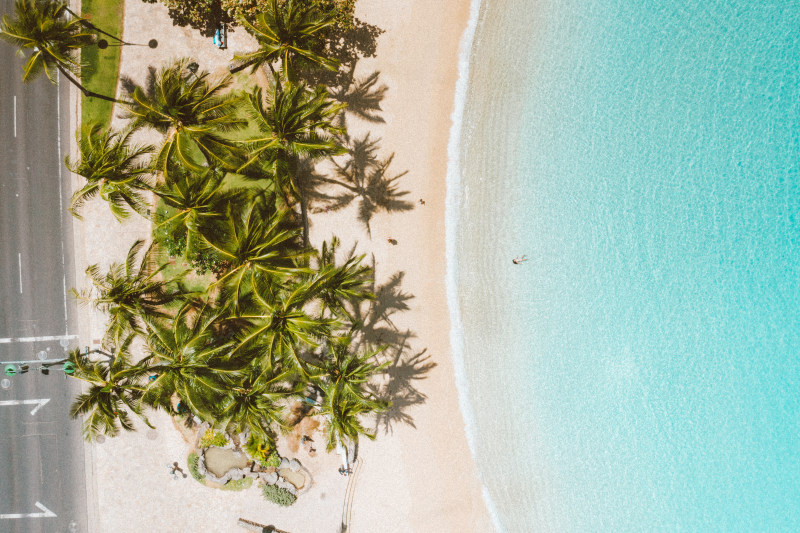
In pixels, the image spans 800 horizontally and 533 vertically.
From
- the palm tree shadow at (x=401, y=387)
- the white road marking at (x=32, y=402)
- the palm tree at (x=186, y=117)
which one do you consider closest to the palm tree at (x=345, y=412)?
the palm tree shadow at (x=401, y=387)

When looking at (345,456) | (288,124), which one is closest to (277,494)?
(345,456)

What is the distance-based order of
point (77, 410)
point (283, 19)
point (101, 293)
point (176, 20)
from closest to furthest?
point (283, 19) < point (77, 410) < point (101, 293) < point (176, 20)

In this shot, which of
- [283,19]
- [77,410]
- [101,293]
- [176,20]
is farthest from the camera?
[176,20]

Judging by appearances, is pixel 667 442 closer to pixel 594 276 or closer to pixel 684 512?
pixel 684 512

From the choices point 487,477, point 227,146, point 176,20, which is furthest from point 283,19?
point 487,477

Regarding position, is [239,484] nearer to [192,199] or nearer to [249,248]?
[249,248]

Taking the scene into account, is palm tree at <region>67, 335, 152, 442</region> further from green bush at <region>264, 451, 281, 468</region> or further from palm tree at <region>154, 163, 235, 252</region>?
green bush at <region>264, 451, 281, 468</region>
